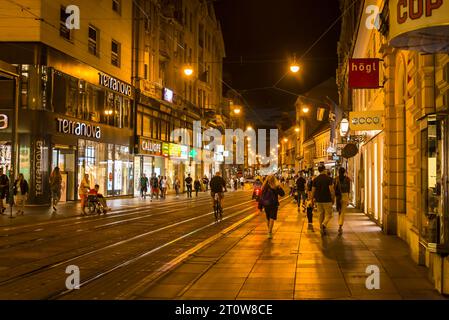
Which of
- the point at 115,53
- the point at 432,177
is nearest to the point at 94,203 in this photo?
the point at 115,53

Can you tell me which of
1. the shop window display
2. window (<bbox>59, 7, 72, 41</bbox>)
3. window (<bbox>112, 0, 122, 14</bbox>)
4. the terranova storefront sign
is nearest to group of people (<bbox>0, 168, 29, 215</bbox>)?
window (<bbox>59, 7, 72, 41</bbox>)

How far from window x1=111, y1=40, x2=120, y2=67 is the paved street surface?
19882 millimetres

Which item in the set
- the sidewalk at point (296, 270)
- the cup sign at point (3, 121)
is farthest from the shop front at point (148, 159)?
the sidewalk at point (296, 270)

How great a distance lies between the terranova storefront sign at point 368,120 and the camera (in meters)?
17.7

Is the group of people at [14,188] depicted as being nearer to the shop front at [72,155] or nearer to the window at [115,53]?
the shop front at [72,155]

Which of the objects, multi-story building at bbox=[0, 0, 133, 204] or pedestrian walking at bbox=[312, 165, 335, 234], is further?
multi-story building at bbox=[0, 0, 133, 204]

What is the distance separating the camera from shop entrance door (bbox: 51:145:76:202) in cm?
3058

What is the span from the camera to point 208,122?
64688 mm

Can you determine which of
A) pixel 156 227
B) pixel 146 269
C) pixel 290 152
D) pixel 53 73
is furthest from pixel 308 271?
pixel 290 152

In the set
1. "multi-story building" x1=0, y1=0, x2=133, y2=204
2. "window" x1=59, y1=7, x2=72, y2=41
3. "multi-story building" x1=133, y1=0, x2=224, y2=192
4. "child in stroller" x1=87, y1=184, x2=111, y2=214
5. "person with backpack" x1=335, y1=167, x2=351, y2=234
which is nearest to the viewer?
"person with backpack" x1=335, y1=167, x2=351, y2=234

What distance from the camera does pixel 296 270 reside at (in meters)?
10.1

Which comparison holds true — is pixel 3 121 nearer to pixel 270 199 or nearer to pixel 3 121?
pixel 3 121

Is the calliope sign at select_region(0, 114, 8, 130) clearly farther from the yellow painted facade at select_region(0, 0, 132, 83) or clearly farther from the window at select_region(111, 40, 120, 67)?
the window at select_region(111, 40, 120, 67)
